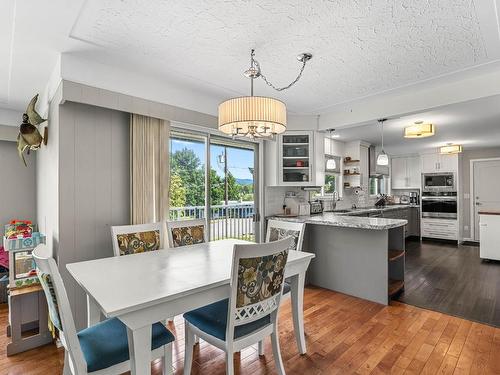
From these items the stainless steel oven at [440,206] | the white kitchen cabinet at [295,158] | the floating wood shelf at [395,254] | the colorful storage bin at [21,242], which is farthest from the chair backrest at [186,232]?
the stainless steel oven at [440,206]

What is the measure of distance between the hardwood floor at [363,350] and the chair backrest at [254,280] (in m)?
0.68

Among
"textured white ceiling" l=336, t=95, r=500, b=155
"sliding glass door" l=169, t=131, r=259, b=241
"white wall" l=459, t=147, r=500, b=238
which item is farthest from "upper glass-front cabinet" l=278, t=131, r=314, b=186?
"white wall" l=459, t=147, r=500, b=238

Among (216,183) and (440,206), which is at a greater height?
(216,183)

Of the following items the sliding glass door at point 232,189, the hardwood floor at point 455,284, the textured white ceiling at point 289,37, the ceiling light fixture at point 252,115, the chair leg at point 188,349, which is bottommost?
the hardwood floor at point 455,284

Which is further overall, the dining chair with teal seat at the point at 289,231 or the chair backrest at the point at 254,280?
the dining chair with teal seat at the point at 289,231

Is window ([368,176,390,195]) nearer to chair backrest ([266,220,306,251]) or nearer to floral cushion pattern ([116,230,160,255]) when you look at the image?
chair backrest ([266,220,306,251])

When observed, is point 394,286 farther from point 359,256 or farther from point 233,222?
point 233,222

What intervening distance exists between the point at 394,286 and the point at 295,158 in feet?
7.14

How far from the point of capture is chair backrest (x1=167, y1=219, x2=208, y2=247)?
2.75 metres

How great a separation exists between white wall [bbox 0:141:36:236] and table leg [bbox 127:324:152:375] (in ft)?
12.3

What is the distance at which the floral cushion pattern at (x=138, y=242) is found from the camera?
242 centimetres

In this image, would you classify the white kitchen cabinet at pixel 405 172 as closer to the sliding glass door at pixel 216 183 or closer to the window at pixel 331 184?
the window at pixel 331 184

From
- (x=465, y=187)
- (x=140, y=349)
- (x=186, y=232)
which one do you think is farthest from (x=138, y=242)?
(x=465, y=187)

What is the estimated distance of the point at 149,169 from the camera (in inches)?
113
